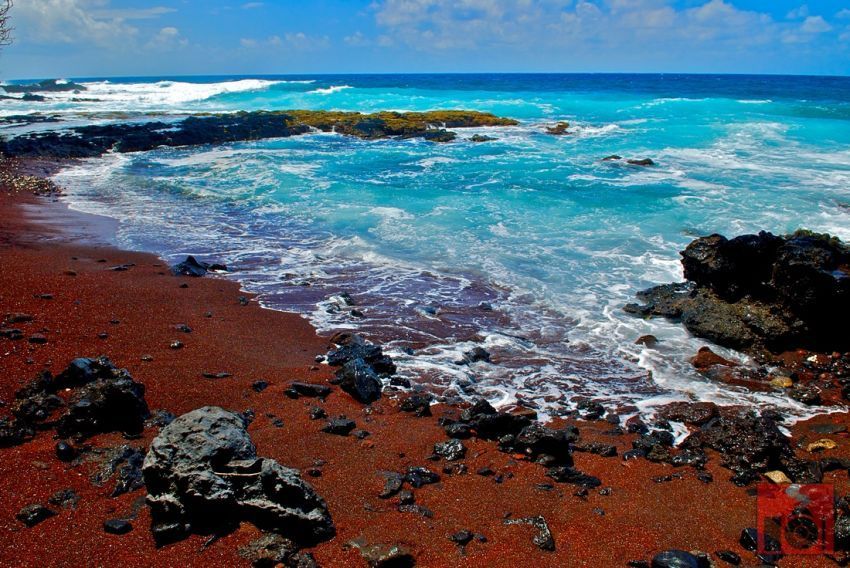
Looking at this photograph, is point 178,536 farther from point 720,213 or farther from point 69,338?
point 720,213

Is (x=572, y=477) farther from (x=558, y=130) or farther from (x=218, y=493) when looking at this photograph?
(x=558, y=130)

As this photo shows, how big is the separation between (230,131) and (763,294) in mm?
37614

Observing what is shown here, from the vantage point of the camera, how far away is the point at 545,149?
1391 inches

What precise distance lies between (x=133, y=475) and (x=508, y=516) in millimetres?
3779

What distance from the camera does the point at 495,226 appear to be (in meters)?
18.0

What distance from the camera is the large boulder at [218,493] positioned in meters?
4.73

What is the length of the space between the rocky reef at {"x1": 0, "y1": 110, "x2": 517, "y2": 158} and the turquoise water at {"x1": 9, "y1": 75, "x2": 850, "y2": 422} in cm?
235

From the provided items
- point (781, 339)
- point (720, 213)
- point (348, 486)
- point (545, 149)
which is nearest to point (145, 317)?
point (348, 486)

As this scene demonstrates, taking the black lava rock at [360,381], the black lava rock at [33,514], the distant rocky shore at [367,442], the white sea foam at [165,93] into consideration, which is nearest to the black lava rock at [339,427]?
the distant rocky shore at [367,442]

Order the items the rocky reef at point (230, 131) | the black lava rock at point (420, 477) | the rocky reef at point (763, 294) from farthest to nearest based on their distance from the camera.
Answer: the rocky reef at point (230, 131) → the rocky reef at point (763, 294) → the black lava rock at point (420, 477)

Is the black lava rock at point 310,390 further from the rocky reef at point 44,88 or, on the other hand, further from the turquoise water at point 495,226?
the rocky reef at point 44,88

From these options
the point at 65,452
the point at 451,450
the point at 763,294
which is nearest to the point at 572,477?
the point at 451,450

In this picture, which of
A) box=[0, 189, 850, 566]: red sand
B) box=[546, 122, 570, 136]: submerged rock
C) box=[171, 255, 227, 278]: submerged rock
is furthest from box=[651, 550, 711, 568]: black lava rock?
box=[546, 122, 570, 136]: submerged rock

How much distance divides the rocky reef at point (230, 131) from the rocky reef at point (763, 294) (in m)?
30.2
